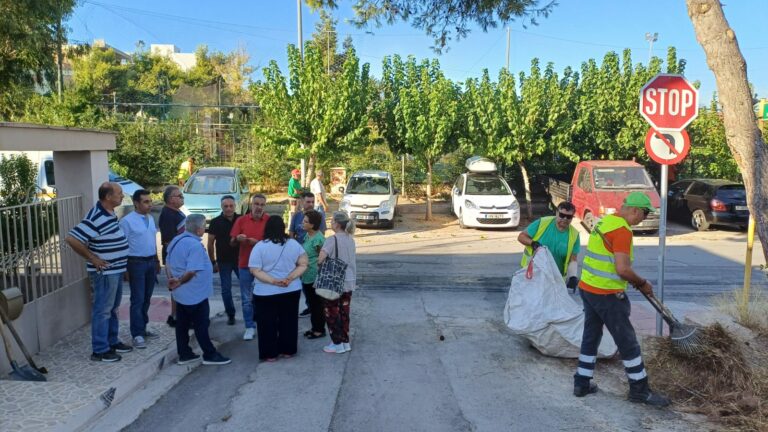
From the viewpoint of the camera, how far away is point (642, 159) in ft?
66.6

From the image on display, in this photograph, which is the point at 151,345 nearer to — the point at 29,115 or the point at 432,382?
the point at 432,382

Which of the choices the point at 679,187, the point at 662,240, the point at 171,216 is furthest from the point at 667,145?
the point at 679,187

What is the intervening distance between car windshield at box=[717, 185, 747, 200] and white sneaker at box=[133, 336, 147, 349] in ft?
51.6

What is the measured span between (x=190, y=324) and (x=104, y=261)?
3.44 feet

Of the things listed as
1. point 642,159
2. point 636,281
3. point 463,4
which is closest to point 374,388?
point 636,281

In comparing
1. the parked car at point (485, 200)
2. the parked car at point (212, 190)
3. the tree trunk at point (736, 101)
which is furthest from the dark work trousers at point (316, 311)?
the parked car at point (485, 200)

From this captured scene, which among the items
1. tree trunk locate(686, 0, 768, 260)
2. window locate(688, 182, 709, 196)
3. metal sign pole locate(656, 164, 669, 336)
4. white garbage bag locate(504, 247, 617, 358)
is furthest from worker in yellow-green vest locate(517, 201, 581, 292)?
window locate(688, 182, 709, 196)

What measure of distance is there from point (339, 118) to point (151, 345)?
1106 centimetres

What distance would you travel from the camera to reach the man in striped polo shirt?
5.91m

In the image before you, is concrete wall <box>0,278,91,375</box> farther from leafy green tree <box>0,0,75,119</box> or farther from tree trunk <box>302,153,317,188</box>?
tree trunk <box>302,153,317,188</box>

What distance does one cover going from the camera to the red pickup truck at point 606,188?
1597 cm

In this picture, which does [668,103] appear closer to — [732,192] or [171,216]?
[171,216]

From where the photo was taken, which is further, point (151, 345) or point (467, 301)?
point (467, 301)

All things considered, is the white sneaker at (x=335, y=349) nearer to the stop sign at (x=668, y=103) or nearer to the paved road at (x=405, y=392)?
the paved road at (x=405, y=392)
